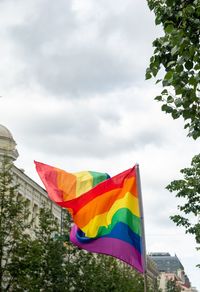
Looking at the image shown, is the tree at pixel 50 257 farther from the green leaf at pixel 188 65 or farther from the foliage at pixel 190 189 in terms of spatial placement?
the green leaf at pixel 188 65

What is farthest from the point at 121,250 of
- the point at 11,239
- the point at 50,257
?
the point at 50,257

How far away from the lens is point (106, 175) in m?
21.3

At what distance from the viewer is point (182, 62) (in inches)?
265

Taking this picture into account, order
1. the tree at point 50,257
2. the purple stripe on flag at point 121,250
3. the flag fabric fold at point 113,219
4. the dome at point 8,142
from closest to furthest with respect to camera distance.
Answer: the purple stripe on flag at point 121,250, the flag fabric fold at point 113,219, the tree at point 50,257, the dome at point 8,142

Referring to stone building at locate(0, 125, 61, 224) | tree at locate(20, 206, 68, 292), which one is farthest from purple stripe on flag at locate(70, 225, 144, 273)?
stone building at locate(0, 125, 61, 224)

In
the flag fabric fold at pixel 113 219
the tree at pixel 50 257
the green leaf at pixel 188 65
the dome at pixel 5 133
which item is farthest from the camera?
the dome at pixel 5 133

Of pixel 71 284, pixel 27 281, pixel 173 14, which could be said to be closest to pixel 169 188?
pixel 27 281

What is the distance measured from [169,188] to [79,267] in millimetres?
11971

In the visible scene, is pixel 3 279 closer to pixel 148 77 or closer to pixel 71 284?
pixel 71 284

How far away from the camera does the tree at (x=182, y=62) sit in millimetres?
6676

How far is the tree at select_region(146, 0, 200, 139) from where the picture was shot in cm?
668

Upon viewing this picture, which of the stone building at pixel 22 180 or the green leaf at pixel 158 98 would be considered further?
the stone building at pixel 22 180

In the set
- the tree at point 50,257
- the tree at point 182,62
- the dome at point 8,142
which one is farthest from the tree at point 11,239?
the tree at point 182,62

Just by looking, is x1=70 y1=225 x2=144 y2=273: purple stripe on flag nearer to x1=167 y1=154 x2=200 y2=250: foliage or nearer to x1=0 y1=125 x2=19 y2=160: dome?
x1=167 y1=154 x2=200 y2=250: foliage
